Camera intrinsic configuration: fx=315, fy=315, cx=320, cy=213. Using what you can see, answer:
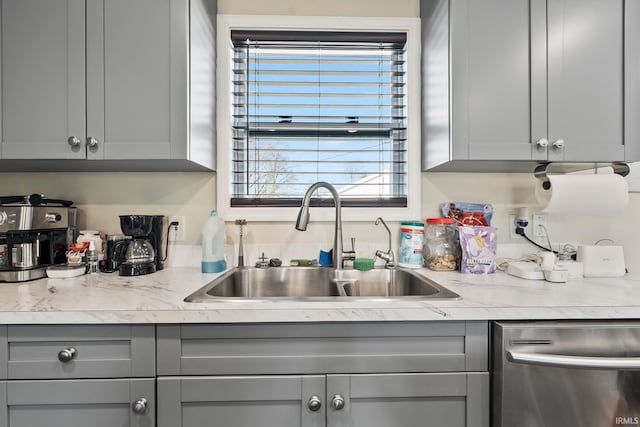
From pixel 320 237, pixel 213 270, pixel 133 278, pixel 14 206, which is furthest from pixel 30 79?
pixel 320 237

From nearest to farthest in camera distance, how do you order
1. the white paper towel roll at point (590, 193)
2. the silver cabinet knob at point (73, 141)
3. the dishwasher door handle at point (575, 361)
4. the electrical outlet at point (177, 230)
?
the dishwasher door handle at point (575, 361), the silver cabinet knob at point (73, 141), the white paper towel roll at point (590, 193), the electrical outlet at point (177, 230)

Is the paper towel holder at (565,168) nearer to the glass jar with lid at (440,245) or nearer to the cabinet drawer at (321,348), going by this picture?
the glass jar with lid at (440,245)

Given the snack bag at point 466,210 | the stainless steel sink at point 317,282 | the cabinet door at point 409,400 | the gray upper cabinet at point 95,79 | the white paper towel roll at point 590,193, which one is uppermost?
the gray upper cabinet at point 95,79

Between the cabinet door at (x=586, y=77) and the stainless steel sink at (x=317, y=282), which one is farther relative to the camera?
the stainless steel sink at (x=317, y=282)

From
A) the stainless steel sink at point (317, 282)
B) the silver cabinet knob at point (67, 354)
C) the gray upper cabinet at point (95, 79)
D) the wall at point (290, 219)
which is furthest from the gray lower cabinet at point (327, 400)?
the gray upper cabinet at point (95, 79)

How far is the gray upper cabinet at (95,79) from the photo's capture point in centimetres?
123

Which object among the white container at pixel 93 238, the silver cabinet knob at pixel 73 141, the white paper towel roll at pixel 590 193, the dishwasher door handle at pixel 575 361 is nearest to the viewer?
the dishwasher door handle at pixel 575 361

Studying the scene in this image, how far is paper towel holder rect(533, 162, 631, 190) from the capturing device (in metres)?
1.42

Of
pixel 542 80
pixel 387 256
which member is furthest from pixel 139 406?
pixel 542 80

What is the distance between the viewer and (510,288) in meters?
1.15

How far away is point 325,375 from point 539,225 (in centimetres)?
139

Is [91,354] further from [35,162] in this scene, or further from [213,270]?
[35,162]

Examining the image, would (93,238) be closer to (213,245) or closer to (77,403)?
(213,245)

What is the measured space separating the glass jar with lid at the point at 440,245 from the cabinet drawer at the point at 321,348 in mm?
530
